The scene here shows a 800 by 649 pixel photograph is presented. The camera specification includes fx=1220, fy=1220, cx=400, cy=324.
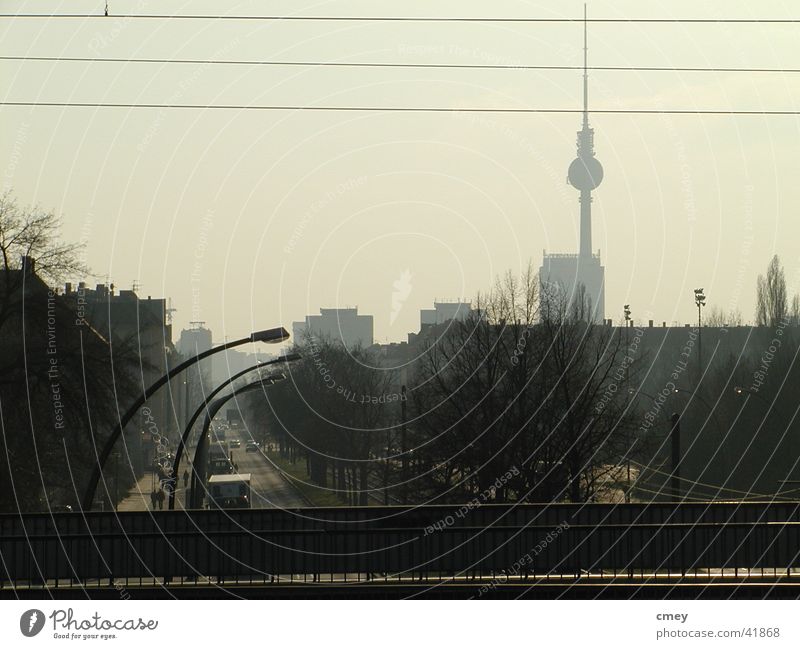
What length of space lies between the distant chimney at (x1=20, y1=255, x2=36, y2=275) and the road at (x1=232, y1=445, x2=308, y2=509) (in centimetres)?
1326

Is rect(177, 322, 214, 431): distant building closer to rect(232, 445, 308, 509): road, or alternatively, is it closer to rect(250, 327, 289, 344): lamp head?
rect(232, 445, 308, 509): road

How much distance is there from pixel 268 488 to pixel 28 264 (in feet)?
115

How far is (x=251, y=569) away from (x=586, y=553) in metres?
5.14

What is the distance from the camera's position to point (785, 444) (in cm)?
4381

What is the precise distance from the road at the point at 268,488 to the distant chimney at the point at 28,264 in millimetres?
13260

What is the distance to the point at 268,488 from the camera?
209 ft

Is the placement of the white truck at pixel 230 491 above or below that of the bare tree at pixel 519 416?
below

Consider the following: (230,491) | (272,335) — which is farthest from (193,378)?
(272,335)

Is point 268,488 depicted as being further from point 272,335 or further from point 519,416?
point 272,335

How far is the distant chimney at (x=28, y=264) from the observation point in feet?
96.3

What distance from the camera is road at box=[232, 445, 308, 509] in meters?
54.8

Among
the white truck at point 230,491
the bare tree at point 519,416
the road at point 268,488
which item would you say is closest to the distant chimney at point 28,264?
the bare tree at point 519,416

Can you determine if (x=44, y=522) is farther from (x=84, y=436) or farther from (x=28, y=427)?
(x=84, y=436)

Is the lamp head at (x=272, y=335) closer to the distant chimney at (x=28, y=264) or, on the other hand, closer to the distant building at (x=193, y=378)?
the distant chimney at (x=28, y=264)
